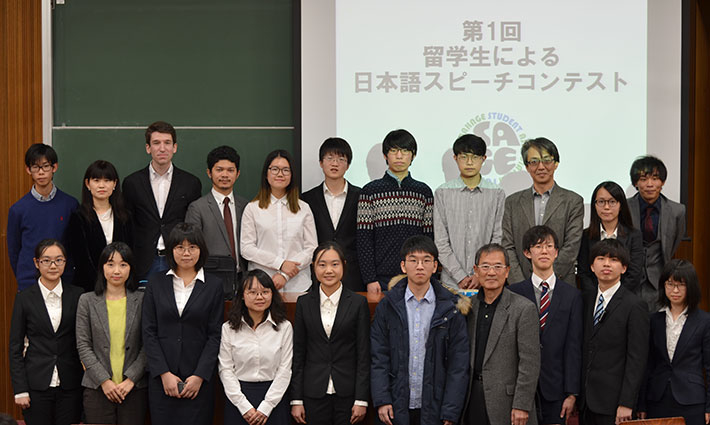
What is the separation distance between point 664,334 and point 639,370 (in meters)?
0.24

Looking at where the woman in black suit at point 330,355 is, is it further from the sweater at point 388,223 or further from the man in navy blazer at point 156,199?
the man in navy blazer at point 156,199

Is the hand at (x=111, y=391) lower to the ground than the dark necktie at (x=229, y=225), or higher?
lower

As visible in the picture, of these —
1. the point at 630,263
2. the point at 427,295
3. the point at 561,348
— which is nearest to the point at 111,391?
the point at 427,295

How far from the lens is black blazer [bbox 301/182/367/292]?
14.9 ft

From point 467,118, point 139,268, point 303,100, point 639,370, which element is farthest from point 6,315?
point 639,370

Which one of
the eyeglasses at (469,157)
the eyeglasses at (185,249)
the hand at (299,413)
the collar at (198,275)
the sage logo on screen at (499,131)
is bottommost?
the hand at (299,413)

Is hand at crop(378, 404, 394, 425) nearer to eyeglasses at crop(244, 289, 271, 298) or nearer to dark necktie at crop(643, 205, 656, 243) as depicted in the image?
eyeglasses at crop(244, 289, 271, 298)

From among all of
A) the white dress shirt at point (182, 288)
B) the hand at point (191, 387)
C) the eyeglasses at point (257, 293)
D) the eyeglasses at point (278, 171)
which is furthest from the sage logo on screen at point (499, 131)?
the hand at point (191, 387)

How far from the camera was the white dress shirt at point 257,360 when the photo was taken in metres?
3.68

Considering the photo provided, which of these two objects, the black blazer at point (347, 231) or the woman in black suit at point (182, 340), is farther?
the black blazer at point (347, 231)

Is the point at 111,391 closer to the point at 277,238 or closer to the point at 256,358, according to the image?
the point at 256,358

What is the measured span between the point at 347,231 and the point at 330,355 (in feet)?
3.35

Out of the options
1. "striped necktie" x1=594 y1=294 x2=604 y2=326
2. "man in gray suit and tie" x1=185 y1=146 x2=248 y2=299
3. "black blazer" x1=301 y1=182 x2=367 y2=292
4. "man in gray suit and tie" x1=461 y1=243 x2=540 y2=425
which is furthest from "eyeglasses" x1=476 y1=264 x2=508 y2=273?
"man in gray suit and tie" x1=185 y1=146 x2=248 y2=299

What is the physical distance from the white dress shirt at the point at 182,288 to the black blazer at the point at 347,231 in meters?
0.91
